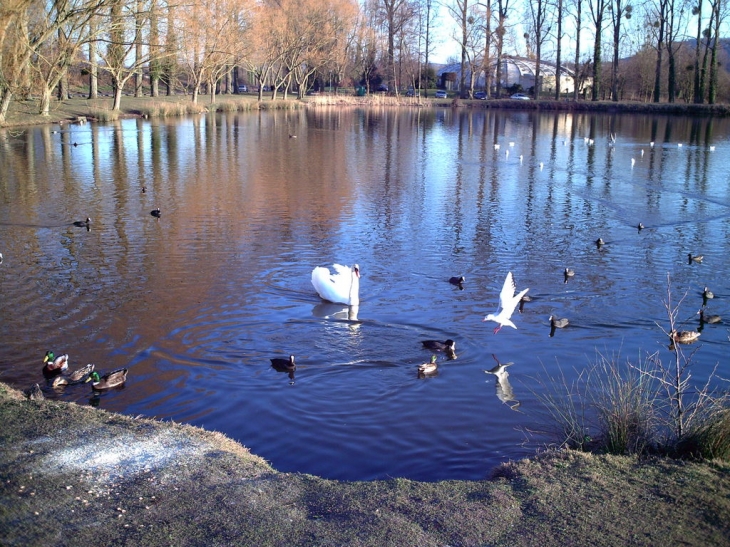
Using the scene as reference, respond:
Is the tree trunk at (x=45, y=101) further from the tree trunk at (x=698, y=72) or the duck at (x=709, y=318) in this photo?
the tree trunk at (x=698, y=72)

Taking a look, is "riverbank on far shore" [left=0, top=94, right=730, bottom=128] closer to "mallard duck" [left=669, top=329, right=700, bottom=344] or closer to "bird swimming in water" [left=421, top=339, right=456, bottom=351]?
"bird swimming in water" [left=421, top=339, right=456, bottom=351]

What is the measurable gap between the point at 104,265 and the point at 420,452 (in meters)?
8.64

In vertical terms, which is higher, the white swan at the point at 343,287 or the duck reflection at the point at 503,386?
the white swan at the point at 343,287

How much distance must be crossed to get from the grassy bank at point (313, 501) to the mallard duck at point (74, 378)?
230cm

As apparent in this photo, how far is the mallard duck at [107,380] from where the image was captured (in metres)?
8.47

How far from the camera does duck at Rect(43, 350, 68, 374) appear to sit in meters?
8.81

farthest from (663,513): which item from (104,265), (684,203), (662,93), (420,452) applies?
(662,93)

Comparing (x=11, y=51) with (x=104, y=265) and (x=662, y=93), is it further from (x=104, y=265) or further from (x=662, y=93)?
(x=662, y=93)

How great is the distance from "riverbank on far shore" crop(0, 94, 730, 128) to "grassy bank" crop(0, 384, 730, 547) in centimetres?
3711

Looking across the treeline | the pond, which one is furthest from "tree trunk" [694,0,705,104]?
the pond

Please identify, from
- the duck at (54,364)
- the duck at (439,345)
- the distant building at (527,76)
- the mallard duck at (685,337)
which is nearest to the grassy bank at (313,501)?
the duck at (54,364)

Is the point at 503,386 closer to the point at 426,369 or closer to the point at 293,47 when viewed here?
the point at 426,369

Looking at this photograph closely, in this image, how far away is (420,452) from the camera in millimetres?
7336

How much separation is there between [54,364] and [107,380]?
0.84 m
